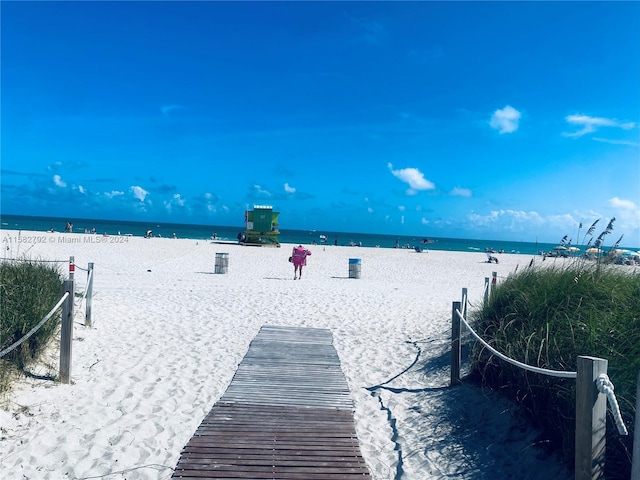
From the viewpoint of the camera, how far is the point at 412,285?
16172mm

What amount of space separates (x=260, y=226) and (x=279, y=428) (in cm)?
3338

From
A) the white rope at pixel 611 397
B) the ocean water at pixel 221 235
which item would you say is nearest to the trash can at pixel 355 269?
the white rope at pixel 611 397

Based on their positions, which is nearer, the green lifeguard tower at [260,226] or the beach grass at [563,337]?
the beach grass at [563,337]

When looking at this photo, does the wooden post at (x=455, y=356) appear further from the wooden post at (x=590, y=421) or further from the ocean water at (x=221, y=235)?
the ocean water at (x=221, y=235)

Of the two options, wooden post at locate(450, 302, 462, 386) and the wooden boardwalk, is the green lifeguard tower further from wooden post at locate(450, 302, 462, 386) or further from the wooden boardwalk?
wooden post at locate(450, 302, 462, 386)

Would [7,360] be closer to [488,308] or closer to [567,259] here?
[488,308]

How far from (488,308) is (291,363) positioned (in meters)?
2.66

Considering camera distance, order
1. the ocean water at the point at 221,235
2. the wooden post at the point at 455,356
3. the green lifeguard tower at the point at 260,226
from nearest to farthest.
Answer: the wooden post at the point at 455,356 → the green lifeguard tower at the point at 260,226 → the ocean water at the point at 221,235

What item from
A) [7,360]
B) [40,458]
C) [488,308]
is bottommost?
[40,458]

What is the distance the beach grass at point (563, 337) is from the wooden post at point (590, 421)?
0.41 metres

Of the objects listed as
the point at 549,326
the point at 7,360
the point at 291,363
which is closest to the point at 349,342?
the point at 291,363

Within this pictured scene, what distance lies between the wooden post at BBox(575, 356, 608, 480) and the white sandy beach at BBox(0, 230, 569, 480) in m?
0.67

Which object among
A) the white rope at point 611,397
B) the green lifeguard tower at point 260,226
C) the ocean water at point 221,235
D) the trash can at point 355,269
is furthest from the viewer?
the ocean water at point 221,235

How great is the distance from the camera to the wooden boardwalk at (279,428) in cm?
360
